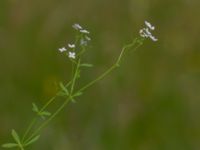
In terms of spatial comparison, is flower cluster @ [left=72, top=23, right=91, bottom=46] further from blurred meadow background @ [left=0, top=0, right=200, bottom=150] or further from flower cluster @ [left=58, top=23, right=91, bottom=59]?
blurred meadow background @ [left=0, top=0, right=200, bottom=150]

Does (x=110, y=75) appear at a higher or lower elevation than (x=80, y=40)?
higher

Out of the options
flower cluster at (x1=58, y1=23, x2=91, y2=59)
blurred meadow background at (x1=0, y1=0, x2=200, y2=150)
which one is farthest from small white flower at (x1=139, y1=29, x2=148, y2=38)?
blurred meadow background at (x1=0, y1=0, x2=200, y2=150)

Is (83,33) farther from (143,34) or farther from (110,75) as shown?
(110,75)

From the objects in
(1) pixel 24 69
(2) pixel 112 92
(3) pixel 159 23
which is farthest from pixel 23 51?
(3) pixel 159 23

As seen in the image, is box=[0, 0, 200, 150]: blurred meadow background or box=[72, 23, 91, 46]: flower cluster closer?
box=[72, 23, 91, 46]: flower cluster

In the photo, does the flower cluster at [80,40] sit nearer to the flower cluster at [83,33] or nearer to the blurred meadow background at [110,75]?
the flower cluster at [83,33]

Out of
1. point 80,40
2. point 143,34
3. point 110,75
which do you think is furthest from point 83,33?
point 110,75

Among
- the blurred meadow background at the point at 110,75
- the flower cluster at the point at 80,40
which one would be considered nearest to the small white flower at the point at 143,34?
the flower cluster at the point at 80,40

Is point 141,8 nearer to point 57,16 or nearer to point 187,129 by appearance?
point 57,16
